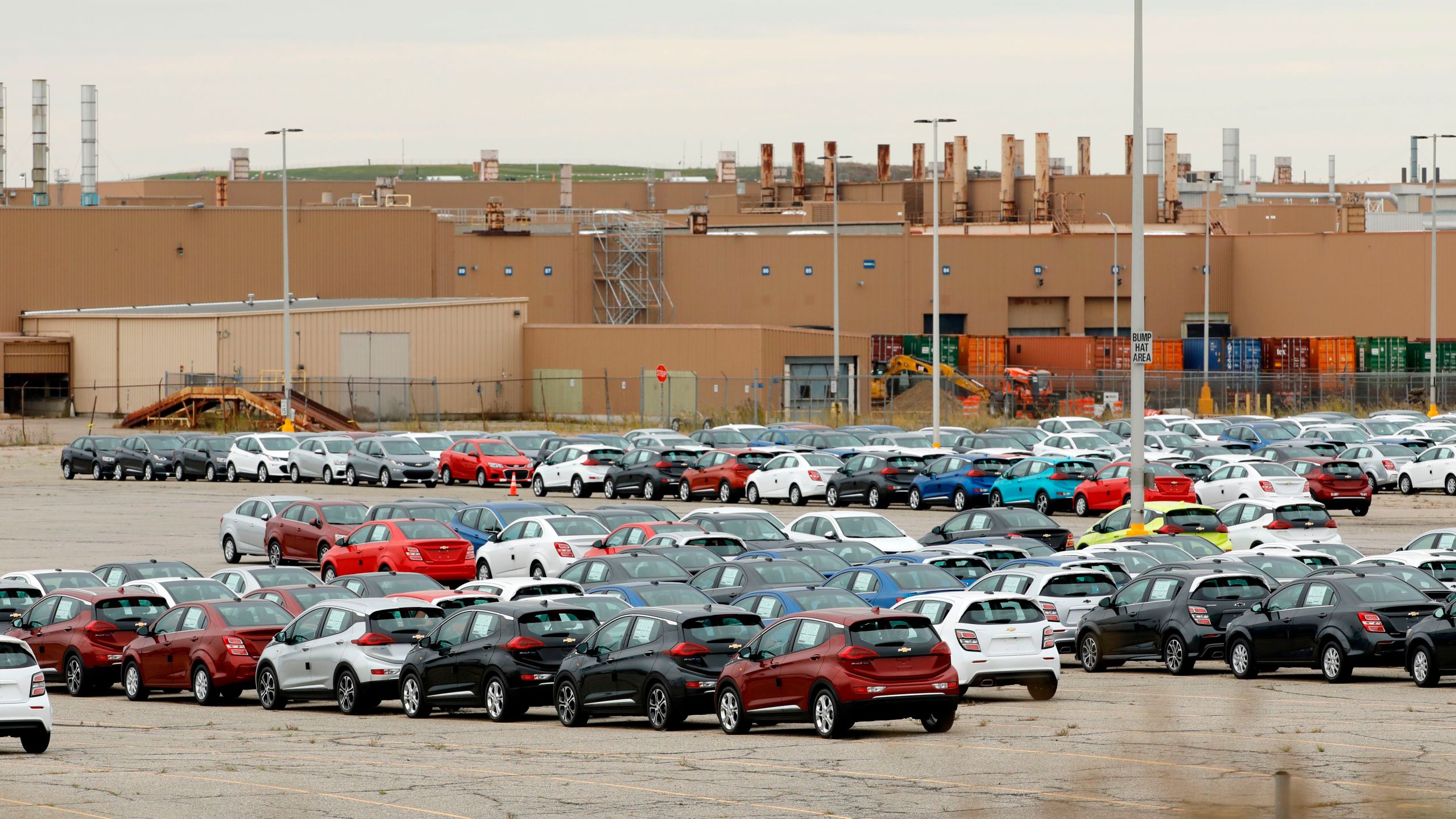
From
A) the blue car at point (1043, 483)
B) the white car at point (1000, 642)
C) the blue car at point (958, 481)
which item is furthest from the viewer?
the blue car at point (958, 481)

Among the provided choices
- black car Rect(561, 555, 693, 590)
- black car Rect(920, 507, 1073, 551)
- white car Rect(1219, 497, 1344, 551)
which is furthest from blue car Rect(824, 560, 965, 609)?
white car Rect(1219, 497, 1344, 551)

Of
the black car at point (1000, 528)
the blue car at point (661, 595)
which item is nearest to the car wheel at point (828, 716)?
the blue car at point (661, 595)

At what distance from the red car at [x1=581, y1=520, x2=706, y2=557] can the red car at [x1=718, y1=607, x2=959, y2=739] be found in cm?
1224

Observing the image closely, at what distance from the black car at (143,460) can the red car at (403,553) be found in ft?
83.8

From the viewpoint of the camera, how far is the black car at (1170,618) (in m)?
21.3

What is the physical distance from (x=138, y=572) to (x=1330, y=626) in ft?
54.9

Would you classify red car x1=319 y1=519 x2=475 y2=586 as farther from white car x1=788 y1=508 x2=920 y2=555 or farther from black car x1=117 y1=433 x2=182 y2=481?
black car x1=117 y1=433 x2=182 y2=481

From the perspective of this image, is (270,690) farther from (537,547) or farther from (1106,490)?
(1106,490)

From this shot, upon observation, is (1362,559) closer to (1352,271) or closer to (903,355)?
(903,355)

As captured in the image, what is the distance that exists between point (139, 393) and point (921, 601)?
6227 cm

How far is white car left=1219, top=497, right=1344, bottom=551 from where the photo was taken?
100 ft

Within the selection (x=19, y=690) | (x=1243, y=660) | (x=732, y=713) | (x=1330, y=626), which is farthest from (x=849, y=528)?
(x=19, y=690)

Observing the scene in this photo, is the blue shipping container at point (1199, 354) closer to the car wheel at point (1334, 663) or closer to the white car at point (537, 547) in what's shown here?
the white car at point (537, 547)

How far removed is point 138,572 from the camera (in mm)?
26156
